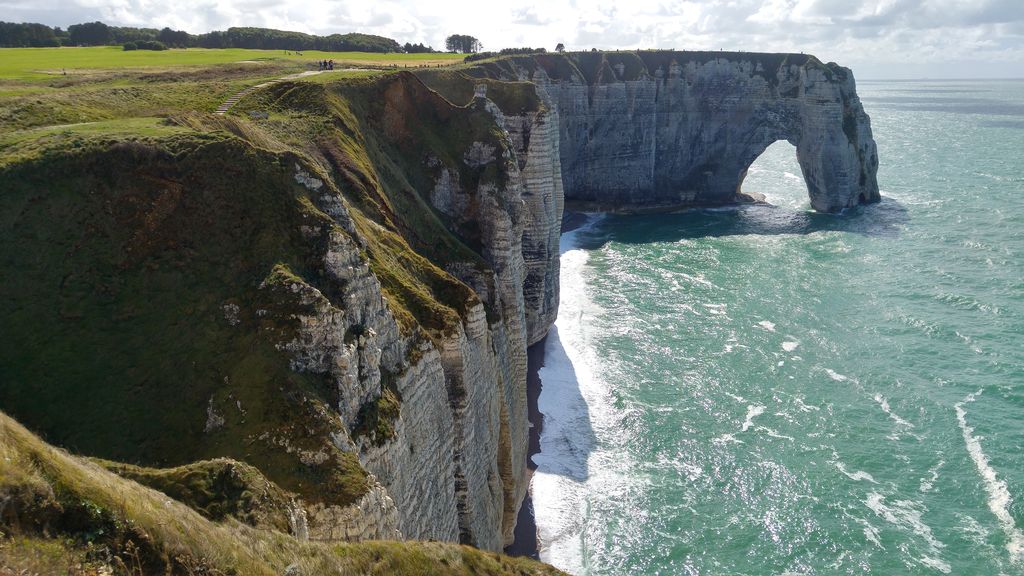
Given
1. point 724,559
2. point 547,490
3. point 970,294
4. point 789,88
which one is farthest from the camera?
point 789,88

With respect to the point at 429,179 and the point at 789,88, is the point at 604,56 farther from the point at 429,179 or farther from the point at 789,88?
the point at 429,179

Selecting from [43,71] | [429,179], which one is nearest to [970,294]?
[429,179]

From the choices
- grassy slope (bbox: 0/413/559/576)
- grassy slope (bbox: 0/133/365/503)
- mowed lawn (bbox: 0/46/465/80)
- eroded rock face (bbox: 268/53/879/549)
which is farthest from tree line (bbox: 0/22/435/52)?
grassy slope (bbox: 0/413/559/576)

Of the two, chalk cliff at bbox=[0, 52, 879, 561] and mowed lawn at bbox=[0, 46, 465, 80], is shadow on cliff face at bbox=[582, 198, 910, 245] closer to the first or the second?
mowed lawn at bbox=[0, 46, 465, 80]

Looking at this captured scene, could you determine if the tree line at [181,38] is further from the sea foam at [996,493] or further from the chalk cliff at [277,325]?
the sea foam at [996,493]

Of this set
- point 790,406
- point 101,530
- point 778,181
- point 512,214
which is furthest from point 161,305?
point 778,181

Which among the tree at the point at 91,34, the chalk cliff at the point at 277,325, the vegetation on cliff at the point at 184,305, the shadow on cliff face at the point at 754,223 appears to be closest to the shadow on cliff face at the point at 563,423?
the chalk cliff at the point at 277,325
